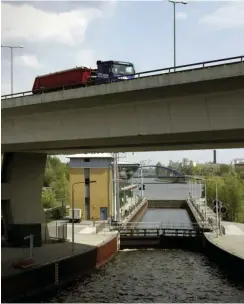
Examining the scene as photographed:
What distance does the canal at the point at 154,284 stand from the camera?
23391mm

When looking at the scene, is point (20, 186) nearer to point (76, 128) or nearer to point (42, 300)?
point (42, 300)

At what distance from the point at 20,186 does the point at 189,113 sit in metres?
19.4

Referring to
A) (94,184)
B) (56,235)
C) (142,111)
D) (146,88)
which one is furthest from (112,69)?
(94,184)

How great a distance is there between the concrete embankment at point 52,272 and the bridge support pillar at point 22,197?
2.49 meters

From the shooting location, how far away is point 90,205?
169 ft

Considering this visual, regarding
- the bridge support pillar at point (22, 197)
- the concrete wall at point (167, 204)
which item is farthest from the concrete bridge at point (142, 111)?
the concrete wall at point (167, 204)

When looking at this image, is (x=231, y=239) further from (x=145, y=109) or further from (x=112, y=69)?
(x=145, y=109)

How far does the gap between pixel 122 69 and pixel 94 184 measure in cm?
2863

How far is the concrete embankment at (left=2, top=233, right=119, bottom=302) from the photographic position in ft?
74.5

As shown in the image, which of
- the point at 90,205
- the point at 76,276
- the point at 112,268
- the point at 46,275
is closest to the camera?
the point at 46,275

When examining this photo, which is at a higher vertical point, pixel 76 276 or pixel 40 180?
pixel 40 180

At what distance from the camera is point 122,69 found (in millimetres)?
23812

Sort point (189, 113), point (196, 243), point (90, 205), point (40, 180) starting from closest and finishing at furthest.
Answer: point (189, 113) < point (40, 180) < point (196, 243) < point (90, 205)

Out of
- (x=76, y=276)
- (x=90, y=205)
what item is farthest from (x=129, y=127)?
(x=90, y=205)
